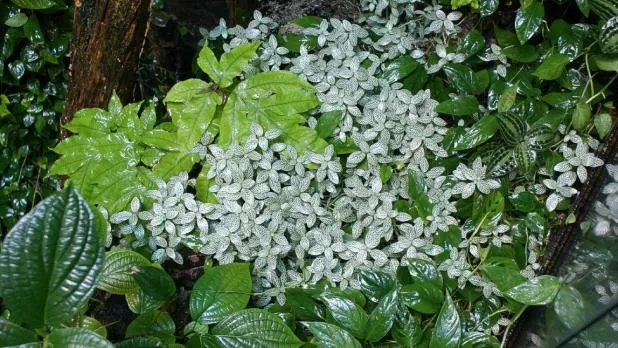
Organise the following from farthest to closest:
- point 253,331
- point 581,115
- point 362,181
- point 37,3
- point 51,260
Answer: point 37,3 → point 362,181 → point 581,115 → point 253,331 → point 51,260

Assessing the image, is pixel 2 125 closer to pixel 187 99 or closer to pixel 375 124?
pixel 187 99

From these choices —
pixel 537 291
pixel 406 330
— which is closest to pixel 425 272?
pixel 406 330

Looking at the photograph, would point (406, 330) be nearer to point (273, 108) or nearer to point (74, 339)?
point (273, 108)

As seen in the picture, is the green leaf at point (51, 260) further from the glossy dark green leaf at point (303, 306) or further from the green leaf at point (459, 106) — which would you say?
the green leaf at point (459, 106)

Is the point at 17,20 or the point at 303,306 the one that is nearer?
the point at 303,306

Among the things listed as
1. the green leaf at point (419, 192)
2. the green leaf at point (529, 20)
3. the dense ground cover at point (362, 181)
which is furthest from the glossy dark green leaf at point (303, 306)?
the green leaf at point (529, 20)

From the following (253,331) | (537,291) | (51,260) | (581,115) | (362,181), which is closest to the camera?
(51,260)

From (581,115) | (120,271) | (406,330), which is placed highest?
(581,115)
